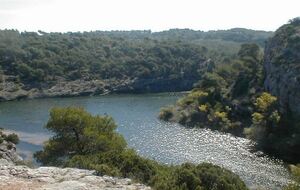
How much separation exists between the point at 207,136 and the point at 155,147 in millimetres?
13811

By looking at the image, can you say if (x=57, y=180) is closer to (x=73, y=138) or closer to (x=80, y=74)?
(x=73, y=138)

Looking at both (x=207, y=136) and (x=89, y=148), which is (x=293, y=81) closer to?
(x=207, y=136)

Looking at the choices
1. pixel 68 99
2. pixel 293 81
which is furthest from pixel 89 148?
pixel 68 99

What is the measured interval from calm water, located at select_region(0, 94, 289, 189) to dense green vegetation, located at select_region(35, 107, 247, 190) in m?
22.1

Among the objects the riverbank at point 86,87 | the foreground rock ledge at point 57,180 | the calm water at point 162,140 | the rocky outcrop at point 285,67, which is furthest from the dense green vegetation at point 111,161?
the riverbank at point 86,87

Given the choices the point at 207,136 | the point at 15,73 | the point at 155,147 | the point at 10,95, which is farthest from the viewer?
the point at 15,73

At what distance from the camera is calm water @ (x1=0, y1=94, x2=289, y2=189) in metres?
66.4

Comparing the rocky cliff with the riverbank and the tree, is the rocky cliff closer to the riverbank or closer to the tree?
the tree

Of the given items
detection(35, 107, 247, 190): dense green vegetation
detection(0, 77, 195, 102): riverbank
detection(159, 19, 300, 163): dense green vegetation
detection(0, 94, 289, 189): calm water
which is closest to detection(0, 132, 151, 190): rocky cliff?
detection(35, 107, 247, 190): dense green vegetation

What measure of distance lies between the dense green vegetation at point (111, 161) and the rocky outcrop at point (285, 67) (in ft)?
151

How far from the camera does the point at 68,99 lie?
530 feet

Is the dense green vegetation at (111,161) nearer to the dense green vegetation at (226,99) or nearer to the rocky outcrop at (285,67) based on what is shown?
the rocky outcrop at (285,67)

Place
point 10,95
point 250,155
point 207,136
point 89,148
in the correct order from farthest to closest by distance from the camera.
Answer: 1. point 10,95
2. point 207,136
3. point 250,155
4. point 89,148

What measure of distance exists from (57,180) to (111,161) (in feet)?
18.2
